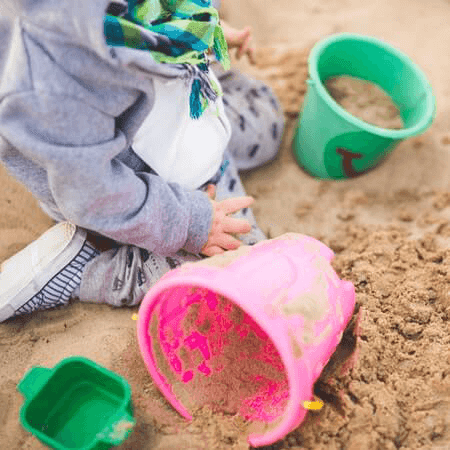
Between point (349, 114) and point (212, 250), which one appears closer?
point (212, 250)

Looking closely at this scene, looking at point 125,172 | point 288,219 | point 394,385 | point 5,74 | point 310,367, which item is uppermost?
Result: point 5,74

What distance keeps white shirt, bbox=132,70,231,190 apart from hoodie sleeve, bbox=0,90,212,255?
0.17ft

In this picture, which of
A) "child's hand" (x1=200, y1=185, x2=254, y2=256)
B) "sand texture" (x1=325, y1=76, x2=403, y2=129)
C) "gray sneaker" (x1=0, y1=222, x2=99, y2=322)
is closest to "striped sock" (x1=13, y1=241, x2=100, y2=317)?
"gray sneaker" (x1=0, y1=222, x2=99, y2=322)

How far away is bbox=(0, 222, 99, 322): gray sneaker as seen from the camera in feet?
3.96

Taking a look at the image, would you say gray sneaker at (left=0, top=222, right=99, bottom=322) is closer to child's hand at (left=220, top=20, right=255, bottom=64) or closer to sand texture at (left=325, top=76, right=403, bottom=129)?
child's hand at (left=220, top=20, right=255, bottom=64)

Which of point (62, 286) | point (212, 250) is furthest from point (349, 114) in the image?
point (62, 286)

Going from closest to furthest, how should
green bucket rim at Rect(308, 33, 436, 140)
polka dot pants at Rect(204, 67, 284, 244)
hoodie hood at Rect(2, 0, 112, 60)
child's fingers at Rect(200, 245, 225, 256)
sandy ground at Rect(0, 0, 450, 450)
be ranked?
hoodie hood at Rect(2, 0, 112, 60) < sandy ground at Rect(0, 0, 450, 450) < child's fingers at Rect(200, 245, 225, 256) < green bucket rim at Rect(308, 33, 436, 140) < polka dot pants at Rect(204, 67, 284, 244)

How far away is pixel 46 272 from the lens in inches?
47.6

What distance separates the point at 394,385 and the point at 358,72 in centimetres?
100

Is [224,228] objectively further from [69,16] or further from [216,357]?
[69,16]

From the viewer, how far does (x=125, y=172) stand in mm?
1046

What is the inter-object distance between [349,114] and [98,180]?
747 mm

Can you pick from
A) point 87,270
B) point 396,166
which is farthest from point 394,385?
point 396,166

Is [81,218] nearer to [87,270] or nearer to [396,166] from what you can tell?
[87,270]
